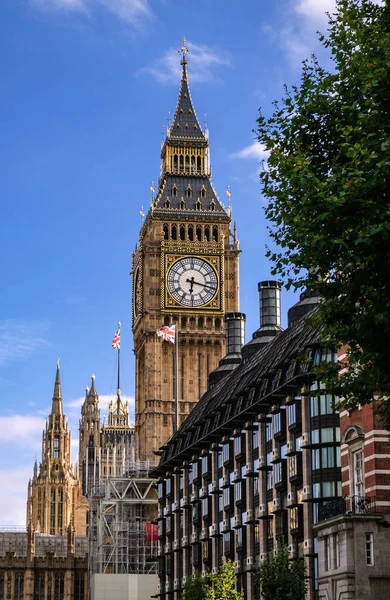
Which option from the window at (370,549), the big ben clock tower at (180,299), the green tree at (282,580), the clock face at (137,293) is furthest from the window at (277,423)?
the clock face at (137,293)

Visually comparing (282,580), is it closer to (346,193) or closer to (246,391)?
(246,391)

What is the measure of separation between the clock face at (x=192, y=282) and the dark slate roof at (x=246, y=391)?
1307 inches

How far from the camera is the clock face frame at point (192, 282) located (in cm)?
15400

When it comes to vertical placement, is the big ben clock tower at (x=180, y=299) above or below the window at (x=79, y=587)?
above

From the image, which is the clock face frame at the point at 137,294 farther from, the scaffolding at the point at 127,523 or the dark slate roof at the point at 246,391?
the dark slate roof at the point at 246,391

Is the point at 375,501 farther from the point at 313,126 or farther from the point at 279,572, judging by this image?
the point at 313,126

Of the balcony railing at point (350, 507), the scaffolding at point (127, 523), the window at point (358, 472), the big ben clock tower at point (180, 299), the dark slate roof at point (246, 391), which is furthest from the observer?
the big ben clock tower at point (180, 299)

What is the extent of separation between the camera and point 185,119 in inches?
6540

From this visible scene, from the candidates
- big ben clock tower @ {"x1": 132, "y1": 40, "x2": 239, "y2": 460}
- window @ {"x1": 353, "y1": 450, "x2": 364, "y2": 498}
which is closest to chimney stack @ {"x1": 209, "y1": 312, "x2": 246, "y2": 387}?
big ben clock tower @ {"x1": 132, "y1": 40, "x2": 239, "y2": 460}

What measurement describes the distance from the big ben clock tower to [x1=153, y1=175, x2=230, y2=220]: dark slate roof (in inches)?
4.5

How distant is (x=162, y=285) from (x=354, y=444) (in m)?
88.2

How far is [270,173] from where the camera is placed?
4828 cm

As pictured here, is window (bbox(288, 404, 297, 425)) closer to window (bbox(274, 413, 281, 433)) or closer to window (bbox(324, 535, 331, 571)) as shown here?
window (bbox(274, 413, 281, 433))

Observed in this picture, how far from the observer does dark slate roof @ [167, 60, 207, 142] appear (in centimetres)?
16400
